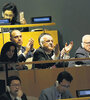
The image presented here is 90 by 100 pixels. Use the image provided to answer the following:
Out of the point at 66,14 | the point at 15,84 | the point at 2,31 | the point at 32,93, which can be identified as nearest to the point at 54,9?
the point at 66,14

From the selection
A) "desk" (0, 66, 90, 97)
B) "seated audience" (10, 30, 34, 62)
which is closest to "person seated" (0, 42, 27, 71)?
"desk" (0, 66, 90, 97)

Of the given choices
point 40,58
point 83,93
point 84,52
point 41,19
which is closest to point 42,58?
point 40,58

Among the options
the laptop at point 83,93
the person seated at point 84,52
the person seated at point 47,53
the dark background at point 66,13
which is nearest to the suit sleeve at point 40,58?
the person seated at point 47,53

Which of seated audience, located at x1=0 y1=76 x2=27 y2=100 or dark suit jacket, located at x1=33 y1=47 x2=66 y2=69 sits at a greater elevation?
dark suit jacket, located at x1=33 y1=47 x2=66 y2=69

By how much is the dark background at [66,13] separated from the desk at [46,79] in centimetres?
216

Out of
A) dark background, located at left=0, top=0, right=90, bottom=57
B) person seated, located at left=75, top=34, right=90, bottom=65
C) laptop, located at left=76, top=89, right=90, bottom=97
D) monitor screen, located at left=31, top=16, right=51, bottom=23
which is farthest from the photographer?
dark background, located at left=0, top=0, right=90, bottom=57

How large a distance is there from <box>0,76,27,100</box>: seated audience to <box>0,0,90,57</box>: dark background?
2.93 metres

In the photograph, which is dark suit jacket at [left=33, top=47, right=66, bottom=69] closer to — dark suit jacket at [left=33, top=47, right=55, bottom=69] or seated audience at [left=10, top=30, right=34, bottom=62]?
dark suit jacket at [left=33, top=47, right=55, bottom=69]

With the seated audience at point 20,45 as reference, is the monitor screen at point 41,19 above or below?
above

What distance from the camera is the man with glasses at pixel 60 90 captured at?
5.12 meters

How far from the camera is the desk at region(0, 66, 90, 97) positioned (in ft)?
18.1

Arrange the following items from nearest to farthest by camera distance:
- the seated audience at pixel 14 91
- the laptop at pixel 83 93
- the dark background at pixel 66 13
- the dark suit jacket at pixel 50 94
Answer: the seated audience at pixel 14 91 < the laptop at pixel 83 93 < the dark suit jacket at pixel 50 94 < the dark background at pixel 66 13

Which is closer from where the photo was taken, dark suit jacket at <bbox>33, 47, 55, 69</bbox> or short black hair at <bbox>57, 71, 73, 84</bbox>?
short black hair at <bbox>57, 71, 73, 84</bbox>

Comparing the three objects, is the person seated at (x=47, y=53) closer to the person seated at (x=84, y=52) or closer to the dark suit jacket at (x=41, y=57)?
the dark suit jacket at (x=41, y=57)
